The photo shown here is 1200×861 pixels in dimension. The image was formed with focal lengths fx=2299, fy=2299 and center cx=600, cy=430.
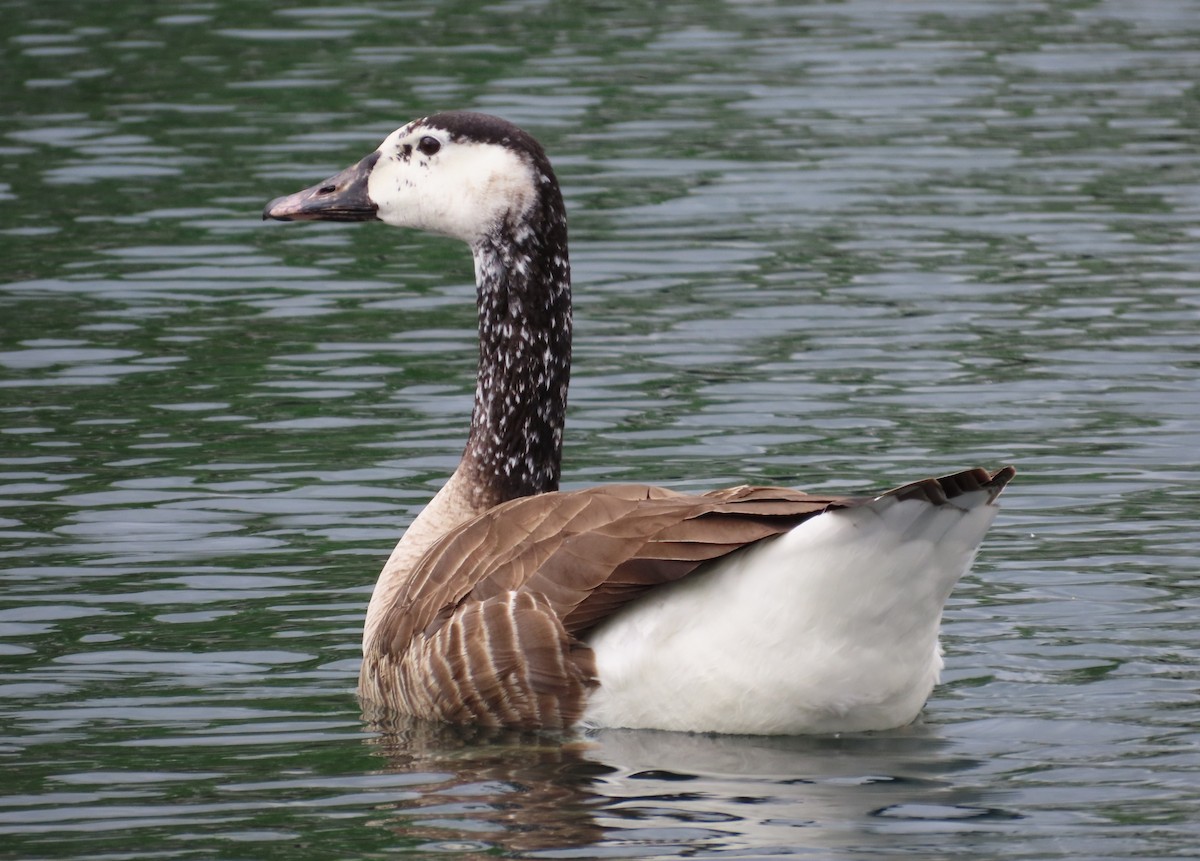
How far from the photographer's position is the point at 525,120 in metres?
19.2

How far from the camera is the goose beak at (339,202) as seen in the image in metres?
9.49

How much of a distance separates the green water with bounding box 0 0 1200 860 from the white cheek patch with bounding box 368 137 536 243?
1.77 metres

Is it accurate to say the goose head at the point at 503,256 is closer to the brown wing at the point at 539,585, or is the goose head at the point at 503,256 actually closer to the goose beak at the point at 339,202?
the goose beak at the point at 339,202

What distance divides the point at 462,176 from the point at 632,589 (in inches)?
87.4

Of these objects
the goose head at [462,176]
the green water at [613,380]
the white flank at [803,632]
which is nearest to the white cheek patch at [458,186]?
the goose head at [462,176]

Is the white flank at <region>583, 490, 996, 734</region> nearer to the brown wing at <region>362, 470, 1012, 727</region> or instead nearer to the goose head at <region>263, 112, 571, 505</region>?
the brown wing at <region>362, 470, 1012, 727</region>

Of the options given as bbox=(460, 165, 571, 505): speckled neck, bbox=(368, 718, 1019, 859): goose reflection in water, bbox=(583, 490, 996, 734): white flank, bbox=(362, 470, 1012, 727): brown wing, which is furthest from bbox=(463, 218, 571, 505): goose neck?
bbox=(583, 490, 996, 734): white flank

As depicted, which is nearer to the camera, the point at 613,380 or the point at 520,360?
the point at 520,360

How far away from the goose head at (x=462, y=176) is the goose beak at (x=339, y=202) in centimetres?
7

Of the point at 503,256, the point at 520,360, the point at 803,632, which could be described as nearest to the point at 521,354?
the point at 520,360

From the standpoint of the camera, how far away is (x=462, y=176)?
912 cm

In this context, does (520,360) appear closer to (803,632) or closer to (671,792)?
(803,632)

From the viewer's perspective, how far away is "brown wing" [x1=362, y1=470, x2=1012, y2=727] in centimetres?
752

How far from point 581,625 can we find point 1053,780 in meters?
1.65
